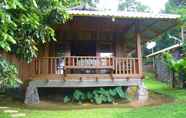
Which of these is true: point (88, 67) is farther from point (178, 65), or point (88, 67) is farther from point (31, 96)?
point (178, 65)

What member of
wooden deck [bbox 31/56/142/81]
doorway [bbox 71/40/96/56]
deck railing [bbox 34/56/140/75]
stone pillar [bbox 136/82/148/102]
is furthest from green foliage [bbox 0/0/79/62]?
doorway [bbox 71/40/96/56]

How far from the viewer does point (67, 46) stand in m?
16.5

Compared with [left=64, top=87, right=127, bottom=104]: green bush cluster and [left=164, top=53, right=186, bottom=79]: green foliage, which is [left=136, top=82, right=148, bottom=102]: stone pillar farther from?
[left=164, top=53, right=186, bottom=79]: green foliage

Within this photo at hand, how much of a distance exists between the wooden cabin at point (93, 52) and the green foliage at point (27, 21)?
3.48 m

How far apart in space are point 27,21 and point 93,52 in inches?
385

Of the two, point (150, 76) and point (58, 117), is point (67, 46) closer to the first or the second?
point (58, 117)

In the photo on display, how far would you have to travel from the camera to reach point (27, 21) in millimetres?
7547

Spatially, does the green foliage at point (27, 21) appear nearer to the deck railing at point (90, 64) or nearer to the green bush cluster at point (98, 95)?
the deck railing at point (90, 64)

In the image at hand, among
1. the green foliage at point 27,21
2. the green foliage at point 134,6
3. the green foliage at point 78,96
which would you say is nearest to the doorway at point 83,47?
the green foliage at point 78,96

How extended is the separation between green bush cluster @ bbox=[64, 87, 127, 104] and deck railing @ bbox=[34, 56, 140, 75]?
2.85 feet

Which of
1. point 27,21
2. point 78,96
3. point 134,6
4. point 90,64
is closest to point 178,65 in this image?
point 90,64

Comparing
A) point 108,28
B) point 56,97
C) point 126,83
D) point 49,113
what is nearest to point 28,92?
point 56,97

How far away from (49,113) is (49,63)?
4.40 metres

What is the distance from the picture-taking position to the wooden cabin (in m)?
13.8
